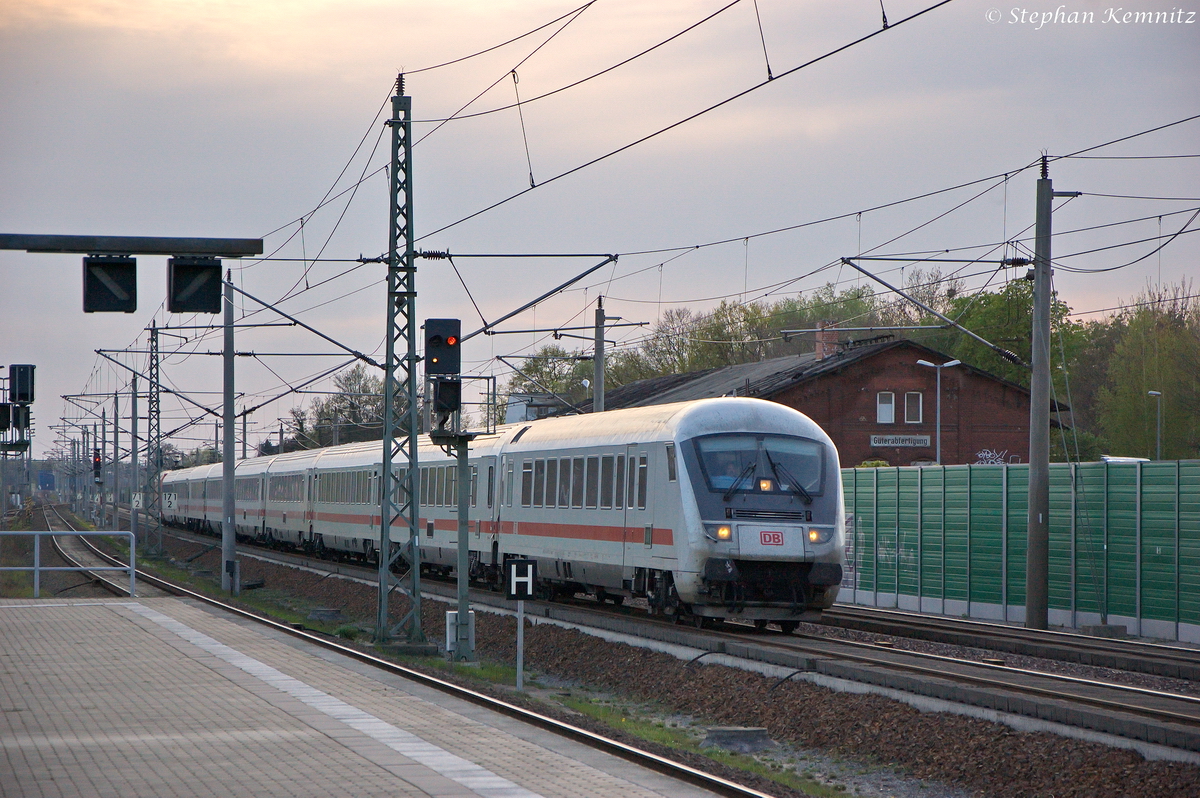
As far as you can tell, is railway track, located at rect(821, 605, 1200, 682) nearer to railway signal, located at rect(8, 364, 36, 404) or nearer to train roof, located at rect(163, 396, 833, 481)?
train roof, located at rect(163, 396, 833, 481)

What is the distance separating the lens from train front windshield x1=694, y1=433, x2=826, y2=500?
1889cm

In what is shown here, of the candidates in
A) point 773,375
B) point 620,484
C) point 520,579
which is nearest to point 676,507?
point 620,484

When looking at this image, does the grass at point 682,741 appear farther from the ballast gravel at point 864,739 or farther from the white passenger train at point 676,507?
the white passenger train at point 676,507

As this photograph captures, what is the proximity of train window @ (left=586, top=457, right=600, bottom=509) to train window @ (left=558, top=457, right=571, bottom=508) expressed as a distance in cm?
97

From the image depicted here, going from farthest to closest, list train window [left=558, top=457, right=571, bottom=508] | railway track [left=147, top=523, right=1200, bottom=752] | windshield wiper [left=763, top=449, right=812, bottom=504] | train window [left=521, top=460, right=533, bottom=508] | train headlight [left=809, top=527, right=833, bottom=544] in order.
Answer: train window [left=521, top=460, right=533, bottom=508], train window [left=558, top=457, right=571, bottom=508], windshield wiper [left=763, top=449, right=812, bottom=504], train headlight [left=809, top=527, right=833, bottom=544], railway track [left=147, top=523, right=1200, bottom=752]

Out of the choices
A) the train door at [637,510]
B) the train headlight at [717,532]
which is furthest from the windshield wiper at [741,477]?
the train door at [637,510]

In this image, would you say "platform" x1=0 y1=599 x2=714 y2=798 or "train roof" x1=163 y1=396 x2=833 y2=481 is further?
"train roof" x1=163 y1=396 x2=833 y2=481

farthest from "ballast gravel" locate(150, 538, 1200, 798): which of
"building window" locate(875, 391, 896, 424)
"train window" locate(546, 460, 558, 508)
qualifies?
"building window" locate(875, 391, 896, 424)

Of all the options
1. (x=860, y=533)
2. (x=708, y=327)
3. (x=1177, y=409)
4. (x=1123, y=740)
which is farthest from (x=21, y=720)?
(x=708, y=327)

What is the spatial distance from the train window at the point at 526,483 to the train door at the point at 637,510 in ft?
16.5

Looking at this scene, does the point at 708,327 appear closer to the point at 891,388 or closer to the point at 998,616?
the point at 891,388

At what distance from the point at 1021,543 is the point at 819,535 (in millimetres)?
7328

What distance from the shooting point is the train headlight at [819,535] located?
61.8 ft

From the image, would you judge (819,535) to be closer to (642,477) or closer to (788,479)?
(788,479)
